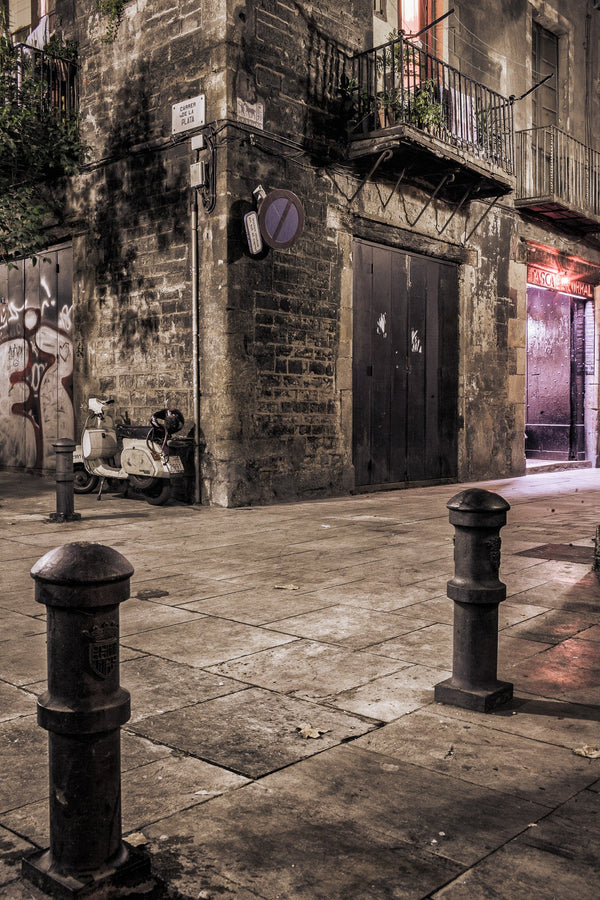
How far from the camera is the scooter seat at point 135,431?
10.3 metres

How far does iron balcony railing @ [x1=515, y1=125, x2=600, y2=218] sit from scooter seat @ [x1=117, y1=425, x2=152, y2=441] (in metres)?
8.74

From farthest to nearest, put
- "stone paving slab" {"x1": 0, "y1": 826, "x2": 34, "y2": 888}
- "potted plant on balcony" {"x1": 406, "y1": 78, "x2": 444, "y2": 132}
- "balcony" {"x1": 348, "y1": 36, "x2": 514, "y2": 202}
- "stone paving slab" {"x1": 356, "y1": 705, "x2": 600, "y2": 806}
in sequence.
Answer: "potted plant on balcony" {"x1": 406, "y1": 78, "x2": 444, "y2": 132} → "balcony" {"x1": 348, "y1": 36, "x2": 514, "y2": 202} → "stone paving slab" {"x1": 356, "y1": 705, "x2": 600, "y2": 806} → "stone paving slab" {"x1": 0, "y1": 826, "x2": 34, "y2": 888}

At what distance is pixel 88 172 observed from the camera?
1190 centimetres

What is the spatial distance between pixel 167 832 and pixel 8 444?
1287 centimetres

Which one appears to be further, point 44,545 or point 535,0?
point 535,0

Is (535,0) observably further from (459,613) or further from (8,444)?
(459,613)

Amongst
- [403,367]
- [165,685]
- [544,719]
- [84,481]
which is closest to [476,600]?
[544,719]

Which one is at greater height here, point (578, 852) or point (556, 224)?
point (556, 224)

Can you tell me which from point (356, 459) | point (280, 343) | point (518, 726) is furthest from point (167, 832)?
point (356, 459)

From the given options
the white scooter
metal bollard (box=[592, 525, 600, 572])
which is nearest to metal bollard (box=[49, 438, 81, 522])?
the white scooter

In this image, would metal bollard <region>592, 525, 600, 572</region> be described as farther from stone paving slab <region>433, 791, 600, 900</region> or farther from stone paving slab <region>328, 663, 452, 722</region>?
stone paving slab <region>433, 791, 600, 900</region>

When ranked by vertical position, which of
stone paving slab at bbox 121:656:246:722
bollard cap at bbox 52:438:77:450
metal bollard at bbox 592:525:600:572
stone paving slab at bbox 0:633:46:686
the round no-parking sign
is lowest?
stone paving slab at bbox 121:656:246:722

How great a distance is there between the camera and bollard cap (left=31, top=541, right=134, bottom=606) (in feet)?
6.50

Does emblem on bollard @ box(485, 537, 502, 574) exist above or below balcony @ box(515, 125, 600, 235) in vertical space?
below
